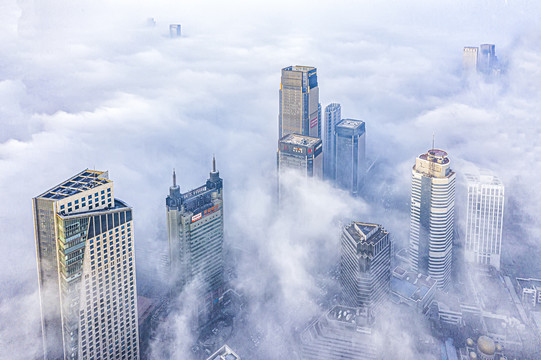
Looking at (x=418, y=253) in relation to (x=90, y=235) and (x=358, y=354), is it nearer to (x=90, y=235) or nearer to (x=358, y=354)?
(x=358, y=354)

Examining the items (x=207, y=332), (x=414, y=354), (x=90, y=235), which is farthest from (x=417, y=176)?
(x=90, y=235)

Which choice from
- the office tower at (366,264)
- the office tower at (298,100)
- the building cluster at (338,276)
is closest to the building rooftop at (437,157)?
the building cluster at (338,276)

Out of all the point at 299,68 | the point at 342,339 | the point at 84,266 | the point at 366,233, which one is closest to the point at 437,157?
the point at 366,233

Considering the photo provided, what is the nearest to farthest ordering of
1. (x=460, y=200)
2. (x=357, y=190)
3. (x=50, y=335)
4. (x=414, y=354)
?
(x=50, y=335) → (x=414, y=354) → (x=460, y=200) → (x=357, y=190)

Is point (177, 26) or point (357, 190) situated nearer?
point (177, 26)

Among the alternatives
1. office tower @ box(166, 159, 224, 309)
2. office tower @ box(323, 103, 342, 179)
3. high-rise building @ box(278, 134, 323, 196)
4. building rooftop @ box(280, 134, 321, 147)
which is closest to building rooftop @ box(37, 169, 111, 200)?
office tower @ box(166, 159, 224, 309)

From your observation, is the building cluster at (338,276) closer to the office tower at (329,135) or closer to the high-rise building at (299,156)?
the high-rise building at (299,156)

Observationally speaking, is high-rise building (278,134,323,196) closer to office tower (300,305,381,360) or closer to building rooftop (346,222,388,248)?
building rooftop (346,222,388,248)
